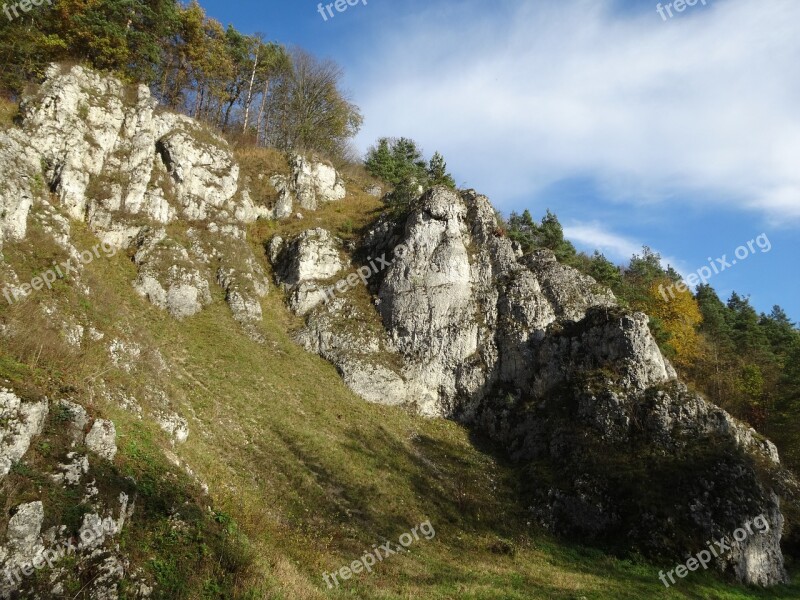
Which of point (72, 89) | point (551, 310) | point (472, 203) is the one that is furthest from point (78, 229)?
point (551, 310)

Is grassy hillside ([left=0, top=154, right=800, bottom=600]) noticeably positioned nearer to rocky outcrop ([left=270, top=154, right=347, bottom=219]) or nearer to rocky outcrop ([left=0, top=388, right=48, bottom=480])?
rocky outcrop ([left=0, top=388, right=48, bottom=480])

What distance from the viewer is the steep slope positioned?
31.7 ft

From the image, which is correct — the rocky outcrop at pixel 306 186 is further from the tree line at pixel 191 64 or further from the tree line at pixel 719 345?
the tree line at pixel 719 345

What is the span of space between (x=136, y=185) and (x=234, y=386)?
1685 centimetres

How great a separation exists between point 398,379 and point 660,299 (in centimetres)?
3544

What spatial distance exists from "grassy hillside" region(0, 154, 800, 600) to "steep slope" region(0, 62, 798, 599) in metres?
0.08

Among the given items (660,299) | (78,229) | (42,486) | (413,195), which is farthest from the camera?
(660,299)

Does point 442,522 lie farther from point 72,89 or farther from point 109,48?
point 109,48

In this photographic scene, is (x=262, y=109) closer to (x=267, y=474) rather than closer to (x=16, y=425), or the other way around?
(x=267, y=474)

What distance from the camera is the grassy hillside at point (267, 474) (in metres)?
10.3

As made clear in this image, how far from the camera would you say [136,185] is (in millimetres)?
28828

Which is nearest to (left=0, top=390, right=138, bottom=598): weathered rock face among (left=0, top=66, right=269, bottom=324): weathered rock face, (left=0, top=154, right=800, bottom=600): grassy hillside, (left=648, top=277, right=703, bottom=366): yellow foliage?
(left=0, top=154, right=800, bottom=600): grassy hillside

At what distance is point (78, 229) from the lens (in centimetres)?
2469

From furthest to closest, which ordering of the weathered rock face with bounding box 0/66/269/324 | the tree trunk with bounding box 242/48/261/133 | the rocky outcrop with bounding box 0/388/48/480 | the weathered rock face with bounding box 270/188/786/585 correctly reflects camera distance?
the tree trunk with bounding box 242/48/261/133 < the weathered rock face with bounding box 0/66/269/324 < the weathered rock face with bounding box 270/188/786/585 < the rocky outcrop with bounding box 0/388/48/480
